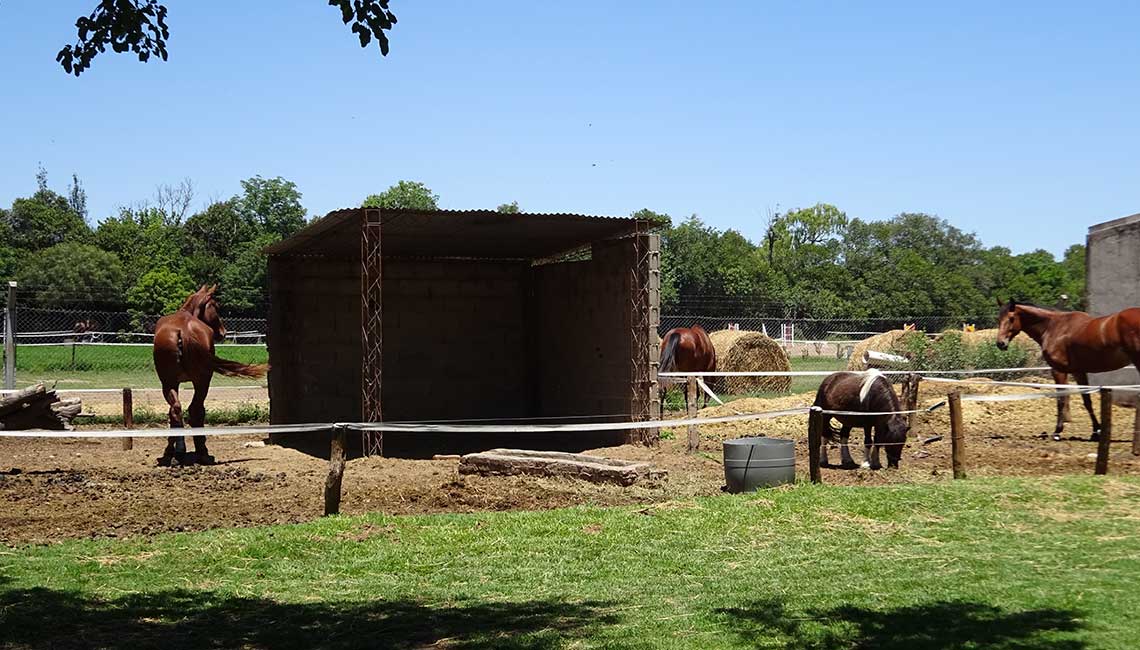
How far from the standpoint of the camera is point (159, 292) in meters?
42.6

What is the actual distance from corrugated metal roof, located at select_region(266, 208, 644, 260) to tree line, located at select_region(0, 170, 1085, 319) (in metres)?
17.0

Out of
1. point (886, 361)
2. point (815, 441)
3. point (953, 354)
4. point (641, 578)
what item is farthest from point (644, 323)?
point (641, 578)

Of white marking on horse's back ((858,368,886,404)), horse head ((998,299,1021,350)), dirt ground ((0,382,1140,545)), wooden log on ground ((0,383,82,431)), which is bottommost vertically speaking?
dirt ground ((0,382,1140,545))

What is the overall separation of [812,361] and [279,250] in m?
17.3

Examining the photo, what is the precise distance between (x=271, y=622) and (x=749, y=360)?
18337 mm

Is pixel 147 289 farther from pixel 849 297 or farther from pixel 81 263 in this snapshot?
pixel 849 297

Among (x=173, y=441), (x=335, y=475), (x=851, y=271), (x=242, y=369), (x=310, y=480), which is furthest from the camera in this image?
(x=851, y=271)

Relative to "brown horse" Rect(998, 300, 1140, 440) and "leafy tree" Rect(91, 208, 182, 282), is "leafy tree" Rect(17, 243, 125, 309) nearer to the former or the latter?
"leafy tree" Rect(91, 208, 182, 282)

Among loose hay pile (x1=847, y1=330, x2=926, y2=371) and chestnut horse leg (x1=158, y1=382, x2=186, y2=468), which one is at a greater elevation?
loose hay pile (x1=847, y1=330, x2=926, y2=371)

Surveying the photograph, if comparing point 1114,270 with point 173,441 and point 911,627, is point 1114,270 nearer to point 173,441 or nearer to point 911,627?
point 911,627

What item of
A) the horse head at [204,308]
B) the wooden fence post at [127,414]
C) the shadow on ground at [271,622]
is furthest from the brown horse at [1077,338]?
the wooden fence post at [127,414]

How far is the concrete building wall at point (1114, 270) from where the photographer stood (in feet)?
55.1

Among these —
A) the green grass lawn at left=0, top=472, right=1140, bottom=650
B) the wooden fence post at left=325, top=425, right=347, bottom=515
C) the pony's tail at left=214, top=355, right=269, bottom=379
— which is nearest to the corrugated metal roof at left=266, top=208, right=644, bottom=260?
the pony's tail at left=214, top=355, right=269, bottom=379

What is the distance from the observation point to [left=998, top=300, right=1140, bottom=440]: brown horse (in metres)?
13.6
